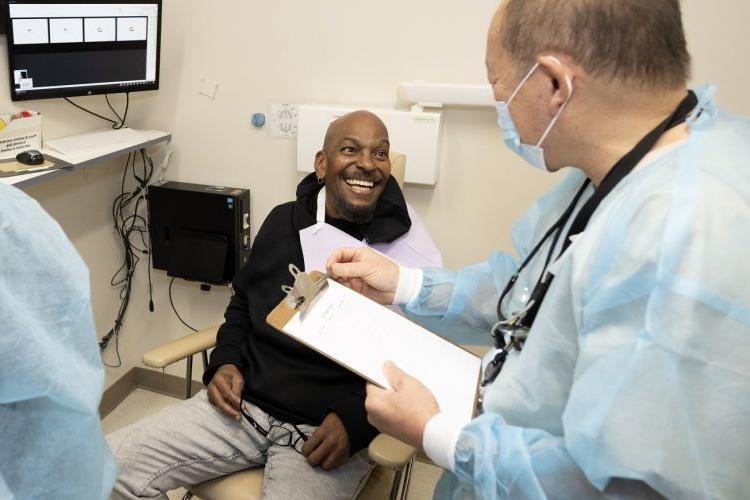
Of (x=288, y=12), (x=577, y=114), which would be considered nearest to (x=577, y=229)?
(x=577, y=114)

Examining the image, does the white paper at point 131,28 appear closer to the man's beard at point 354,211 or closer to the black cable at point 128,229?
the black cable at point 128,229

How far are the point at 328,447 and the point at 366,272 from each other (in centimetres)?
46

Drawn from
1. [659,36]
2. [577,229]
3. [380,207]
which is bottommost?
[380,207]

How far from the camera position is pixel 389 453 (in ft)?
4.12

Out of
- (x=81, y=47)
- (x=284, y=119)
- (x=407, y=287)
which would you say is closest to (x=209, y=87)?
(x=284, y=119)

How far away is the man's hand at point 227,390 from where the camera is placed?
5.00 ft

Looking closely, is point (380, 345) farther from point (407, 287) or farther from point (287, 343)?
point (287, 343)

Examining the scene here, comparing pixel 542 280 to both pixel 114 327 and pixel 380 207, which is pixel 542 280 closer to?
pixel 380 207

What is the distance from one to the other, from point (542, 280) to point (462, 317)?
1.22 feet

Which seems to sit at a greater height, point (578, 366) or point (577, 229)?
point (577, 229)

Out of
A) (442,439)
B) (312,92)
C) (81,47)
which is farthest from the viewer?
(312,92)

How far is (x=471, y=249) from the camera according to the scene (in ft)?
6.86

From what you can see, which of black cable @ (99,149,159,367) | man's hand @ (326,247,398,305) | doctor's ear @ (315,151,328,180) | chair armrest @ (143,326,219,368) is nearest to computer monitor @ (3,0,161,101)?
black cable @ (99,149,159,367)

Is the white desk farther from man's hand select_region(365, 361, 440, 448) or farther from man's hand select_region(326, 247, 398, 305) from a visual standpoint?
man's hand select_region(365, 361, 440, 448)
